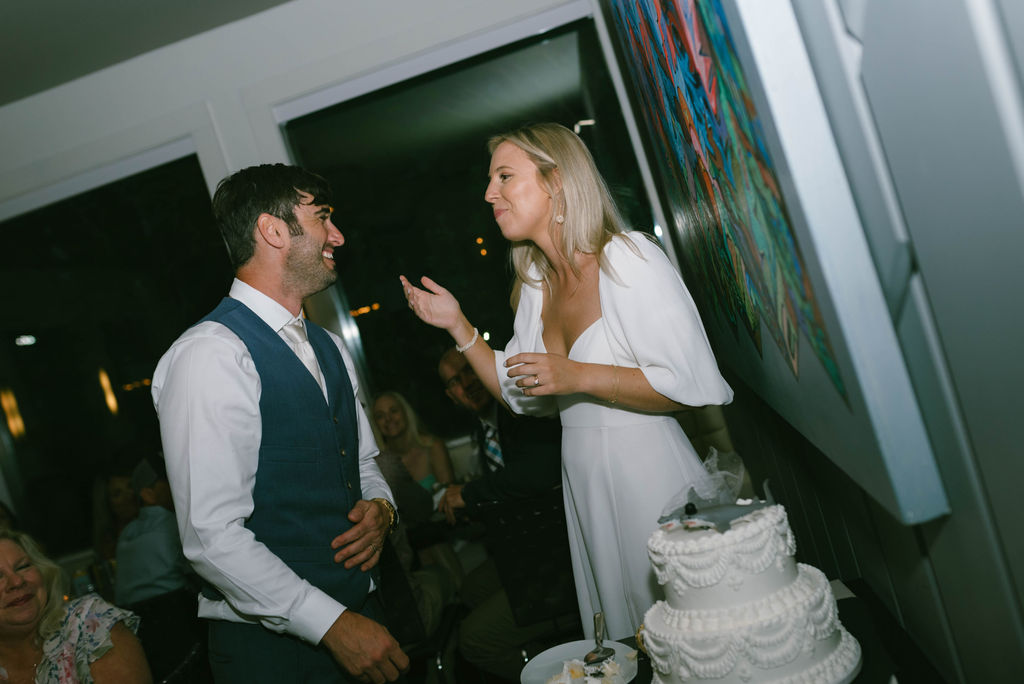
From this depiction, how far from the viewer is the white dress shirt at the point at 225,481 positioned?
1.67 m

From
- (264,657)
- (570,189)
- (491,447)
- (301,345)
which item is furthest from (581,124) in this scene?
(264,657)

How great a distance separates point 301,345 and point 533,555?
1133 millimetres

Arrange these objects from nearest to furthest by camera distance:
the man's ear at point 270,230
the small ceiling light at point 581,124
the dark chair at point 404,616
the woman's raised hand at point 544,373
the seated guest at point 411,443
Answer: the woman's raised hand at point 544,373 < the man's ear at point 270,230 < the dark chair at point 404,616 < the small ceiling light at point 581,124 < the seated guest at point 411,443

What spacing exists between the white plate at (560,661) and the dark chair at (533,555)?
1044 millimetres

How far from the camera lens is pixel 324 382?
2012 millimetres

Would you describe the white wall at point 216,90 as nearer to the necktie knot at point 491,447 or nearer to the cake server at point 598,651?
the necktie knot at point 491,447

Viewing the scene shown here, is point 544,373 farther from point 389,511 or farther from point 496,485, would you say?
point 496,485

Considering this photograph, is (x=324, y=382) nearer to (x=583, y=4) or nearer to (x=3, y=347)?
(x=583, y=4)

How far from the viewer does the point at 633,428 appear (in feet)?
6.15

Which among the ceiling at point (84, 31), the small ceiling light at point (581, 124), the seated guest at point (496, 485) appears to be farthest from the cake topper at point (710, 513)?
the ceiling at point (84, 31)

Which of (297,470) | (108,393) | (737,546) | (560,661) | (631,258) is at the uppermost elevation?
(108,393)

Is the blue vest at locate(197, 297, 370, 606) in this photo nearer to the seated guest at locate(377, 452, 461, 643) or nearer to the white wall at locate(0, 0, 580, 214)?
the seated guest at locate(377, 452, 461, 643)

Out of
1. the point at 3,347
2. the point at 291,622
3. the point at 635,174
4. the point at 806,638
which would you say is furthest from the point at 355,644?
the point at 3,347

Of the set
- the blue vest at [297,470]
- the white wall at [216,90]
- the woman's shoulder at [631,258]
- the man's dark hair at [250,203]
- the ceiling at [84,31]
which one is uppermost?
the ceiling at [84,31]
